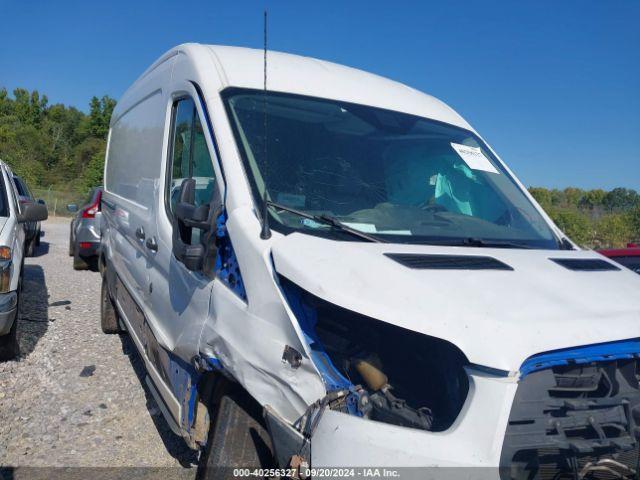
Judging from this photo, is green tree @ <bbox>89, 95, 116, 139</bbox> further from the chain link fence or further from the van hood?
the van hood

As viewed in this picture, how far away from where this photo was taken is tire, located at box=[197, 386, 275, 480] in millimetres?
2512

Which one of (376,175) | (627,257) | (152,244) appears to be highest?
(376,175)

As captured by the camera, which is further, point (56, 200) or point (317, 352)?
point (56, 200)

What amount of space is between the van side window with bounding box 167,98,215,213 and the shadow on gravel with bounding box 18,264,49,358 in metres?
3.18

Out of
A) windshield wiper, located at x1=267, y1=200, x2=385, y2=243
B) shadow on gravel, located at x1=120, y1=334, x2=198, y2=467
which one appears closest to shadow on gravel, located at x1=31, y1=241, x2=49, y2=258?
shadow on gravel, located at x1=120, y1=334, x2=198, y2=467

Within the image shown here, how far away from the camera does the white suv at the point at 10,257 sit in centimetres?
496

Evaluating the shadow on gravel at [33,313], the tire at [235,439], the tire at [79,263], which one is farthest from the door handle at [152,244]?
the tire at [79,263]

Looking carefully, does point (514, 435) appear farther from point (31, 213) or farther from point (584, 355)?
point (31, 213)

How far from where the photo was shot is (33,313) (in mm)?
7281

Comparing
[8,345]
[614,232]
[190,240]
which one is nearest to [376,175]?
[190,240]

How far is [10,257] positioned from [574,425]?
4.91m

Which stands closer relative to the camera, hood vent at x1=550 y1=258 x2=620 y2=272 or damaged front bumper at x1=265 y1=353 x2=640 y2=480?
damaged front bumper at x1=265 y1=353 x2=640 y2=480

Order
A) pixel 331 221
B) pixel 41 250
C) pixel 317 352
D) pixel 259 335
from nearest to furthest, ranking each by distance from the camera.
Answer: pixel 317 352
pixel 259 335
pixel 331 221
pixel 41 250

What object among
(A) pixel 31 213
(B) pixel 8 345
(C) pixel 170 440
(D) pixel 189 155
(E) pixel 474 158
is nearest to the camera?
(D) pixel 189 155
